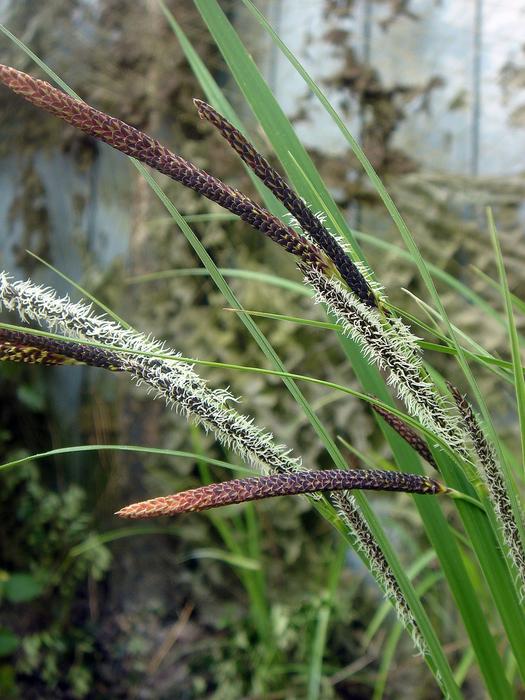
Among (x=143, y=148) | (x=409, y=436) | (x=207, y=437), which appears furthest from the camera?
(x=207, y=437)

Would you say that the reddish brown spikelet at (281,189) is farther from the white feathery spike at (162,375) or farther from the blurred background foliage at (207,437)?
the blurred background foliage at (207,437)

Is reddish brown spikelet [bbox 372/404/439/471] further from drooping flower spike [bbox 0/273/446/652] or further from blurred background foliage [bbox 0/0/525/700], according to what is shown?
blurred background foliage [bbox 0/0/525/700]

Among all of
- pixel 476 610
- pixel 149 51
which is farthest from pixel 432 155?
pixel 476 610

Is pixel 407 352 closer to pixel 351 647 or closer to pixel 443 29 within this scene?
pixel 351 647

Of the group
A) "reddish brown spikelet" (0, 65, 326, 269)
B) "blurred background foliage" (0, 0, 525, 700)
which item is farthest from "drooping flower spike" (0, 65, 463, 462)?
"blurred background foliage" (0, 0, 525, 700)

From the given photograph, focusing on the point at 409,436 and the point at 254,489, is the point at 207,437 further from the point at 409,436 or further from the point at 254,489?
the point at 254,489

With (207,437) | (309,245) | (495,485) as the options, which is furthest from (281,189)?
(207,437)

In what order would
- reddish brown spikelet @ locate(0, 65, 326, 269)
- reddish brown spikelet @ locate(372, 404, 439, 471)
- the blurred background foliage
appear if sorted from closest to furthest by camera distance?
reddish brown spikelet @ locate(0, 65, 326, 269), reddish brown spikelet @ locate(372, 404, 439, 471), the blurred background foliage
